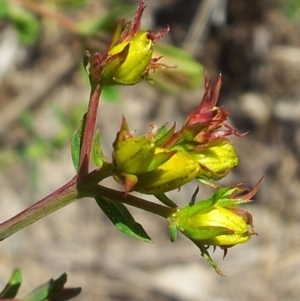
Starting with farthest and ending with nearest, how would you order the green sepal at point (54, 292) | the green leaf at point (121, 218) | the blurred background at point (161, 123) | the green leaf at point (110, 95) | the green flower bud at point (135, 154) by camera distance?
the blurred background at point (161, 123)
the green leaf at point (110, 95)
the green sepal at point (54, 292)
the green leaf at point (121, 218)
the green flower bud at point (135, 154)

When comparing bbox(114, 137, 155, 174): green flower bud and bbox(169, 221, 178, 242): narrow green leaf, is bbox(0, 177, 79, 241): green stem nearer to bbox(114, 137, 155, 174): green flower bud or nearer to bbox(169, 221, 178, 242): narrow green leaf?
bbox(114, 137, 155, 174): green flower bud

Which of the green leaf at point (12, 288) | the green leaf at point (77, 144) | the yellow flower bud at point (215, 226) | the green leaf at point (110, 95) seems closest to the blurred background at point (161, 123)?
the green leaf at point (110, 95)

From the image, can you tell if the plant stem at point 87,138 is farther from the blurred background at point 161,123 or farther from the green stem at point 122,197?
the blurred background at point 161,123

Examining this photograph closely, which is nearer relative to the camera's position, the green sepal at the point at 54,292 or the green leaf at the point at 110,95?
the green sepal at the point at 54,292

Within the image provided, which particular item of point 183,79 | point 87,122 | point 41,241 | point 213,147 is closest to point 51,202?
point 87,122

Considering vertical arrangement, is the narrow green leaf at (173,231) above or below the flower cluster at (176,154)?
below

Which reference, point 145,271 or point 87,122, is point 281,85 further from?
point 87,122

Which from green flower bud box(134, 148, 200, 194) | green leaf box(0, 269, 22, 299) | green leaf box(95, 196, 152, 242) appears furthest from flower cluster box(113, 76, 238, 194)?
green leaf box(0, 269, 22, 299)

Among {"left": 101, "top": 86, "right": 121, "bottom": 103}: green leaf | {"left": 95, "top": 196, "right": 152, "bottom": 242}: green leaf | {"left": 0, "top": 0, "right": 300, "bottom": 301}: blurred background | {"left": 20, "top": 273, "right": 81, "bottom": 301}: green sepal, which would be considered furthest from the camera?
{"left": 0, "top": 0, "right": 300, "bottom": 301}: blurred background
